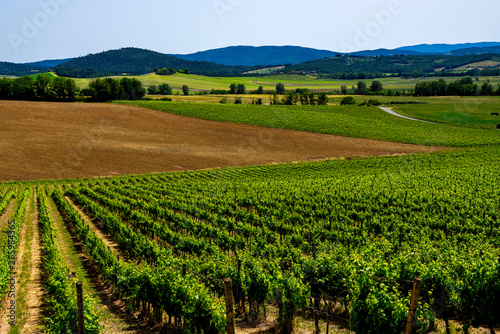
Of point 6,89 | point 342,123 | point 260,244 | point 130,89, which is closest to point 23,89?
point 6,89

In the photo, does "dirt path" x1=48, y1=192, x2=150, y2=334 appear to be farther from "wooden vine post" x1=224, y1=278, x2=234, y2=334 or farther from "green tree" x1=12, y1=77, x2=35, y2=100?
"green tree" x1=12, y1=77, x2=35, y2=100

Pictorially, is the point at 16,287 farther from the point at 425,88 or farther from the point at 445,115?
the point at 425,88

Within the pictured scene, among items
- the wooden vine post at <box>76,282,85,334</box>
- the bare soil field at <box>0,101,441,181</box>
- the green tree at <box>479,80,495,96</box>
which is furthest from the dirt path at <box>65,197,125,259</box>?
the green tree at <box>479,80,495,96</box>

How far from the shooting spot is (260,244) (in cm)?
2356

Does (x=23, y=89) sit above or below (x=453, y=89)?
above

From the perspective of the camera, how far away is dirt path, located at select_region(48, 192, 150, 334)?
49.0 ft

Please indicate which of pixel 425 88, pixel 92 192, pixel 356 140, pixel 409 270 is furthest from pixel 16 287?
pixel 425 88

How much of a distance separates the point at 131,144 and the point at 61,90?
44550 millimetres

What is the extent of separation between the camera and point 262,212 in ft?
108

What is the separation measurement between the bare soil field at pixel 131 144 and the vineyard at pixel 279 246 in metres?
7.89

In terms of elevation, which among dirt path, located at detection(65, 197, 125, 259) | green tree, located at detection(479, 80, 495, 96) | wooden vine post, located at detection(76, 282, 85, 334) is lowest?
dirt path, located at detection(65, 197, 125, 259)

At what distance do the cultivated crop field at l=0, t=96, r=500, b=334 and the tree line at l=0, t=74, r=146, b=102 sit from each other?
29.8 meters

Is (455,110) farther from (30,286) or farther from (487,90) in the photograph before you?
(30,286)

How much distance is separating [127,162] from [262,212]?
3656 centimetres
